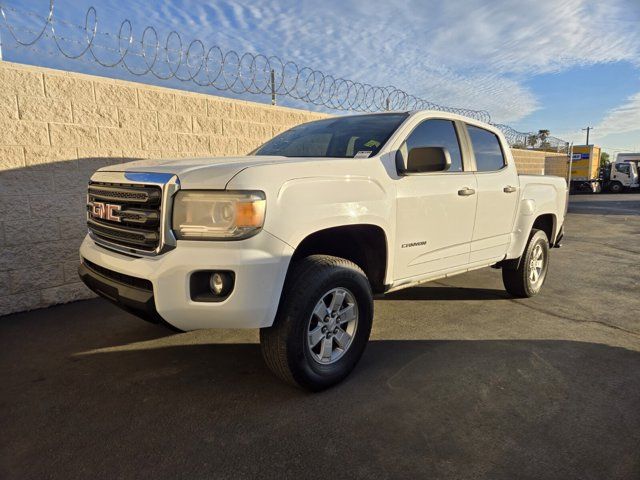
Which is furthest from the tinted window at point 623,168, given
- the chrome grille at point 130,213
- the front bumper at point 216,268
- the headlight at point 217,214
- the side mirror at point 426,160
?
the chrome grille at point 130,213

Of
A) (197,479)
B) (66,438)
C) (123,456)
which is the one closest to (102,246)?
(66,438)

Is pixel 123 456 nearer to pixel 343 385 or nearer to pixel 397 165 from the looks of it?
pixel 343 385

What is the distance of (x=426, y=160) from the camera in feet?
11.0

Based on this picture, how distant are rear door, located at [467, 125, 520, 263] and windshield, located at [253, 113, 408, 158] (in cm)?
107

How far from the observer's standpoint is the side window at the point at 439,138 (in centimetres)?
377

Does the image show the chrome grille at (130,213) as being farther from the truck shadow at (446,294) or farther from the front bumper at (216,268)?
the truck shadow at (446,294)

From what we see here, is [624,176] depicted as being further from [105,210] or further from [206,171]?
[105,210]

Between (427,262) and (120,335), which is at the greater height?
(427,262)

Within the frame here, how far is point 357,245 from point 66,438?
217 cm

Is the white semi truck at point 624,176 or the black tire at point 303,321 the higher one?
the white semi truck at point 624,176

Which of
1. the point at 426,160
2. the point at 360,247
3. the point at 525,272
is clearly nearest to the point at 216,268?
the point at 360,247

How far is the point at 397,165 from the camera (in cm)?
345

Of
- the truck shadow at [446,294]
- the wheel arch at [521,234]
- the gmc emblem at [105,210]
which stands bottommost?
the truck shadow at [446,294]

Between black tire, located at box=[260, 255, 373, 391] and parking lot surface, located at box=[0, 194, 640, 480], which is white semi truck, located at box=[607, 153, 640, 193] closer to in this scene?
parking lot surface, located at box=[0, 194, 640, 480]
